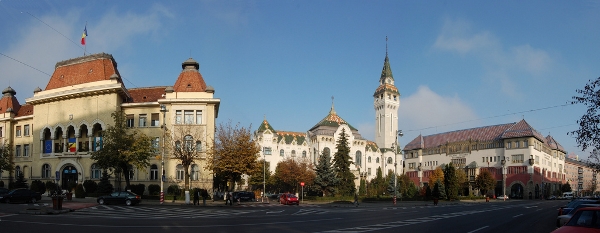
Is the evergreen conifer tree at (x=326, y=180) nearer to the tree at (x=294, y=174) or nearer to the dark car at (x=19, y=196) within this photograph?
the tree at (x=294, y=174)

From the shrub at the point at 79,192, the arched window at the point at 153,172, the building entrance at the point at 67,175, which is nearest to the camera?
the shrub at the point at 79,192

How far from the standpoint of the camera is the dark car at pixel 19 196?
1577 inches

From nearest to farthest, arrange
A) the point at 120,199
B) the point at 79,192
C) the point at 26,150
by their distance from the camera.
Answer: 1. the point at 120,199
2. the point at 79,192
3. the point at 26,150

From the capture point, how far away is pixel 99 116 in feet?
187

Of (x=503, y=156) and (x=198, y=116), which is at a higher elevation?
(x=198, y=116)

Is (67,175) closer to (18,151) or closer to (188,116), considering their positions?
(18,151)

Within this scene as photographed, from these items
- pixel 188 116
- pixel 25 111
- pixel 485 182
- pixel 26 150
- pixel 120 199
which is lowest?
pixel 485 182

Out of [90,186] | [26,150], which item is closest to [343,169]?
[90,186]

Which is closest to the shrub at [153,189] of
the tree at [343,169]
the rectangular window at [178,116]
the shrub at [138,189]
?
the shrub at [138,189]

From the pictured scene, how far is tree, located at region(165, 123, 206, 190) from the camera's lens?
163 feet

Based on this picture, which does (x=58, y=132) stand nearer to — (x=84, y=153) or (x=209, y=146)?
(x=84, y=153)

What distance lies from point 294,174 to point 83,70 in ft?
129

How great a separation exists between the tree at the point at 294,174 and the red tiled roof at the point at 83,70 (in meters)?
36.2

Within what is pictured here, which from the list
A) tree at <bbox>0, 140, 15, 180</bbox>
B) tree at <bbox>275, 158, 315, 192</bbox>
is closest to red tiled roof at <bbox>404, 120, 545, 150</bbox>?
tree at <bbox>275, 158, 315, 192</bbox>
